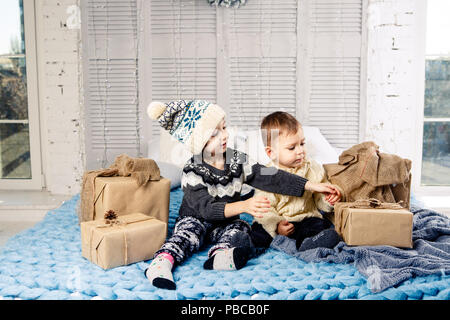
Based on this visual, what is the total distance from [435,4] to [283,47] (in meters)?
1.18

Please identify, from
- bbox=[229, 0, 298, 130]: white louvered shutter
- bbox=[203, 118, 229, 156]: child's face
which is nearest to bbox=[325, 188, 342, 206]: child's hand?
bbox=[203, 118, 229, 156]: child's face

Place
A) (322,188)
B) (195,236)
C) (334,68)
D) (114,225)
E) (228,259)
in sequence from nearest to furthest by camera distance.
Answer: (228,259) < (114,225) < (195,236) < (322,188) < (334,68)

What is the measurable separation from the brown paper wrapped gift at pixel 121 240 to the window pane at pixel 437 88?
2.58 m

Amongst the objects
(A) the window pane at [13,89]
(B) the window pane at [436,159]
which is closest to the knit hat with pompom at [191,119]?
(A) the window pane at [13,89]

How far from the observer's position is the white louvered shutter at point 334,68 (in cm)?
287

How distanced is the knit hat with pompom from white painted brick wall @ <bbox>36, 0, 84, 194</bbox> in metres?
1.73

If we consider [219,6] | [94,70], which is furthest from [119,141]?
[219,6]

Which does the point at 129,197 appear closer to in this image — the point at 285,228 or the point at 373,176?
the point at 285,228

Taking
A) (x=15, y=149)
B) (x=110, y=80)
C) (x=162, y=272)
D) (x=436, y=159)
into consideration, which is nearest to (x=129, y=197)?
(x=162, y=272)

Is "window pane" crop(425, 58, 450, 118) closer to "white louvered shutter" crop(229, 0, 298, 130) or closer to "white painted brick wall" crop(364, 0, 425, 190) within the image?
"white painted brick wall" crop(364, 0, 425, 190)

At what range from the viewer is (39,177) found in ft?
10.7

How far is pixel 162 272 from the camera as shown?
112 centimetres

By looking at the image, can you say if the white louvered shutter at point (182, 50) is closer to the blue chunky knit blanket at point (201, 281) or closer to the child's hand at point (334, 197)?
the child's hand at point (334, 197)

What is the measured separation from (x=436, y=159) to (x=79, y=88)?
276cm
